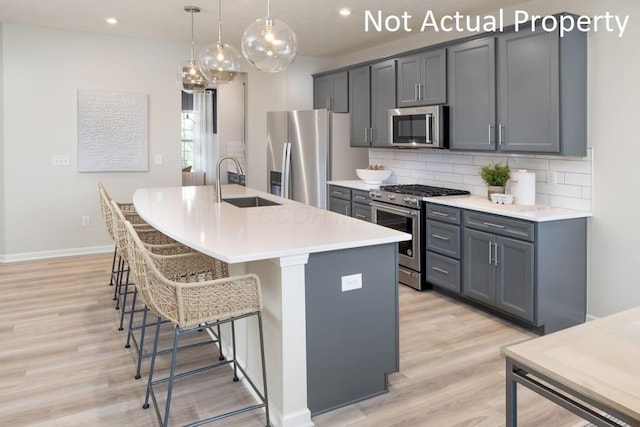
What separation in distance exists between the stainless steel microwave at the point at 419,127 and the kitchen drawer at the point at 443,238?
2.57 ft

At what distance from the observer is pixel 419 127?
4812 millimetres

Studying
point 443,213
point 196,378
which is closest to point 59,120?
point 196,378

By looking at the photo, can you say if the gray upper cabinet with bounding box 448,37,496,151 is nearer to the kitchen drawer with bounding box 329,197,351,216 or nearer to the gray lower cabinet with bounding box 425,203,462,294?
the gray lower cabinet with bounding box 425,203,462,294

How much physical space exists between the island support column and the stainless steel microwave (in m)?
2.68

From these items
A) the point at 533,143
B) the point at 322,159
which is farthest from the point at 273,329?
the point at 322,159

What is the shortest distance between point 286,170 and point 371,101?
140 centimetres

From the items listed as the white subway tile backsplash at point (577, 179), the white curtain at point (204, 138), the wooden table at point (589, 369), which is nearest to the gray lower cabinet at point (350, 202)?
the white subway tile backsplash at point (577, 179)

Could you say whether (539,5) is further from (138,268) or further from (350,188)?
(138,268)

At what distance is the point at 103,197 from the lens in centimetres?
383

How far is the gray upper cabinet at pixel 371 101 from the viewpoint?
17.4 ft

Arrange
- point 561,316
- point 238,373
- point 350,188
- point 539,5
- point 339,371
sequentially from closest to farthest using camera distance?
point 339,371 → point 238,373 → point 561,316 → point 539,5 → point 350,188

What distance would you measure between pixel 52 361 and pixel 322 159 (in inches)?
143

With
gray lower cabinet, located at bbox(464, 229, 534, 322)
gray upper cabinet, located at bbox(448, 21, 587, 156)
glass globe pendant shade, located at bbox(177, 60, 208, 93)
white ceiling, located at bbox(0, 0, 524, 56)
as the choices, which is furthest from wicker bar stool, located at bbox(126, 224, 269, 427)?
white ceiling, located at bbox(0, 0, 524, 56)

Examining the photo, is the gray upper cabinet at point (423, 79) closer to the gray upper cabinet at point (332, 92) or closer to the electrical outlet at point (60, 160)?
the gray upper cabinet at point (332, 92)
